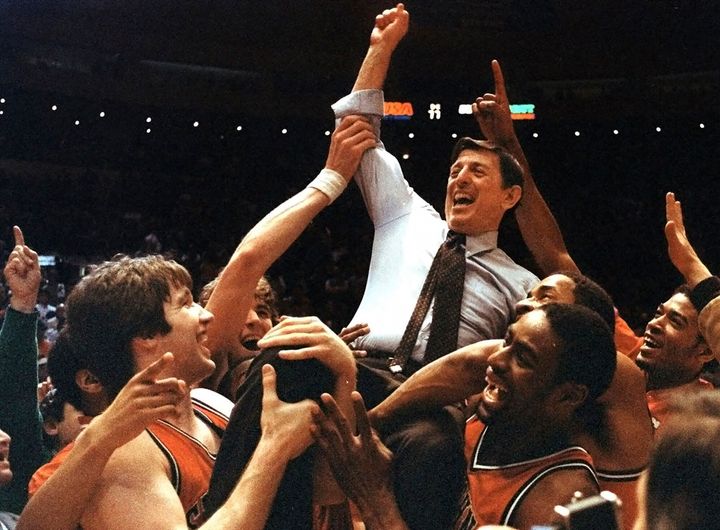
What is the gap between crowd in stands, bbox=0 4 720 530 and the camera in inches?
59.8

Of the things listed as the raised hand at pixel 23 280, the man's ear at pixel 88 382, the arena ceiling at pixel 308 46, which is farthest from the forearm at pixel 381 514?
the arena ceiling at pixel 308 46

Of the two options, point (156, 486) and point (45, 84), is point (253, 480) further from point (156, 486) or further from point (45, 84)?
point (45, 84)

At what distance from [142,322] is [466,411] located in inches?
27.2

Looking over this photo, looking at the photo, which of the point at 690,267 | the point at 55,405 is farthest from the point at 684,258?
the point at 55,405

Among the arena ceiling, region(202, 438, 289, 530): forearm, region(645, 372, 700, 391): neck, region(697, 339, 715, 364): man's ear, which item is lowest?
region(645, 372, 700, 391): neck

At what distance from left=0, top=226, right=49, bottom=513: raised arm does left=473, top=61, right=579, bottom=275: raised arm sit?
1238 mm

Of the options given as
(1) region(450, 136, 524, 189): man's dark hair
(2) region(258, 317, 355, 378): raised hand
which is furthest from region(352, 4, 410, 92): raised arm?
(2) region(258, 317, 355, 378): raised hand

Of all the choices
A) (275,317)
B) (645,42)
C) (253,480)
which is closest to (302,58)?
(645,42)

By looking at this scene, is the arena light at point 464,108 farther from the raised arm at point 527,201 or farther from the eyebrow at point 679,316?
the eyebrow at point 679,316

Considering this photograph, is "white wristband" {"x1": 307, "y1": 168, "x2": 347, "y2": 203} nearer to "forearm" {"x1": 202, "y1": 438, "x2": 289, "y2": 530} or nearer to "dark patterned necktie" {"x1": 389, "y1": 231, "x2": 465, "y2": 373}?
"dark patterned necktie" {"x1": 389, "y1": 231, "x2": 465, "y2": 373}

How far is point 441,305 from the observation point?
2.37 meters

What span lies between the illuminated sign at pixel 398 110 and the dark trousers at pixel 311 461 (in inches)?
395

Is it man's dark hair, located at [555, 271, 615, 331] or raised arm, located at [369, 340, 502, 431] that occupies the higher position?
man's dark hair, located at [555, 271, 615, 331]

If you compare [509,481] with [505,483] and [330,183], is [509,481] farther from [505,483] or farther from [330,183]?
[330,183]
